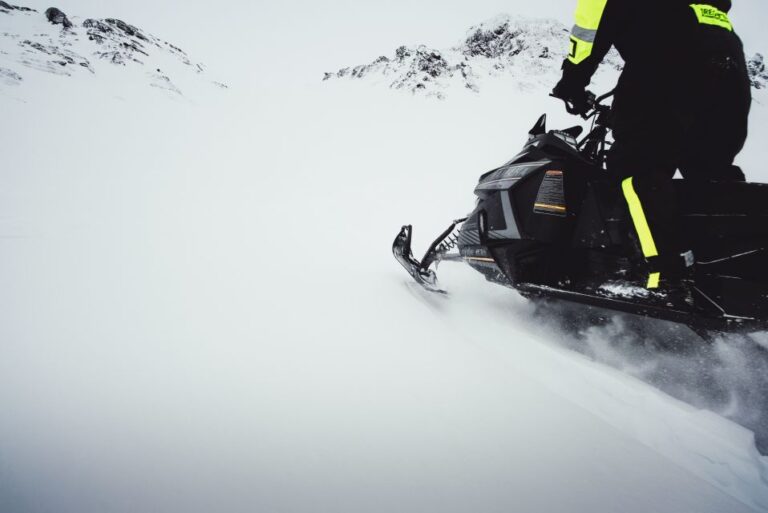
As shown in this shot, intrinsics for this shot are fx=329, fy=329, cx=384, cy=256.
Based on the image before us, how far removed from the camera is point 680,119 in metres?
1.21

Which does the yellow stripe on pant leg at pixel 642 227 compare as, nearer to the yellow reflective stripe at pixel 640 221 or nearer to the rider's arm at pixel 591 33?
the yellow reflective stripe at pixel 640 221

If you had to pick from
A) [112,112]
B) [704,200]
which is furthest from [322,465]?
[112,112]

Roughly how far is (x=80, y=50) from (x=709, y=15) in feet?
86.6

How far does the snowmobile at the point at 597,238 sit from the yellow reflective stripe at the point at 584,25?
292mm

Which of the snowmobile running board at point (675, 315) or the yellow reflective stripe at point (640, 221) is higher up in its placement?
the yellow reflective stripe at point (640, 221)

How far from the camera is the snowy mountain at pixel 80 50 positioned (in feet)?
42.1

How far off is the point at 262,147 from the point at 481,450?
33.3 ft

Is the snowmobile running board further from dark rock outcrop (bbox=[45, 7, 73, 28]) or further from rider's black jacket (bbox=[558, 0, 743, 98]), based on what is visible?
dark rock outcrop (bbox=[45, 7, 73, 28])

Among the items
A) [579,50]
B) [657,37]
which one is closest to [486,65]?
[579,50]

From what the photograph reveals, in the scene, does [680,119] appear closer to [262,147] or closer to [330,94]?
[262,147]

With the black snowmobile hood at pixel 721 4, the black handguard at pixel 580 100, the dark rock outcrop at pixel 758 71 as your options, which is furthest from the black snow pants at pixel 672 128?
the dark rock outcrop at pixel 758 71

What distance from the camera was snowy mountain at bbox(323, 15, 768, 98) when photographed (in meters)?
26.9

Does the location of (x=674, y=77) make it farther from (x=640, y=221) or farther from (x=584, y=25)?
(x=640, y=221)

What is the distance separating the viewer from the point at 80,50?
704 inches
